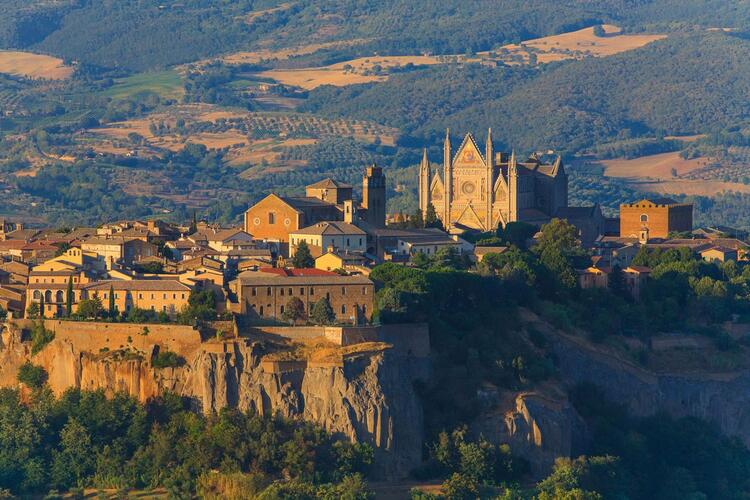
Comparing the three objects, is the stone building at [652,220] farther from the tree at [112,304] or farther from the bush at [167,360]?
the bush at [167,360]

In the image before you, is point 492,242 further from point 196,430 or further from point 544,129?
point 544,129

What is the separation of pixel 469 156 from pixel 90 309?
3548 cm

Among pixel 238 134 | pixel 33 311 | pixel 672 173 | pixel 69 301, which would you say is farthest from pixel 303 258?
pixel 238 134

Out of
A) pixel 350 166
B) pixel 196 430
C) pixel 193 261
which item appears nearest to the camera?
pixel 196 430

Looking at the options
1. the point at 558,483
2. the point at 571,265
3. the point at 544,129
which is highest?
the point at 544,129

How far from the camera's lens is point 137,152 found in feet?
554

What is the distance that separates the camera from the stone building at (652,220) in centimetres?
8769

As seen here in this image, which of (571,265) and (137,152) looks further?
(137,152)

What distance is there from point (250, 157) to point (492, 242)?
100.0 meters

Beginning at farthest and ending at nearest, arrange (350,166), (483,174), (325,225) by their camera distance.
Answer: (350,166) → (483,174) → (325,225)

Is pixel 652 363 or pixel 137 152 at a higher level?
pixel 137 152

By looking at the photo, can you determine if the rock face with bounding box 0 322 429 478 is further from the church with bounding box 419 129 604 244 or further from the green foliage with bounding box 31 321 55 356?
the church with bounding box 419 129 604 244

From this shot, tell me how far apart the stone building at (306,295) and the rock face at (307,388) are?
7.08 feet

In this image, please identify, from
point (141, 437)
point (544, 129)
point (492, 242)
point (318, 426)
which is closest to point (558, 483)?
point (318, 426)
